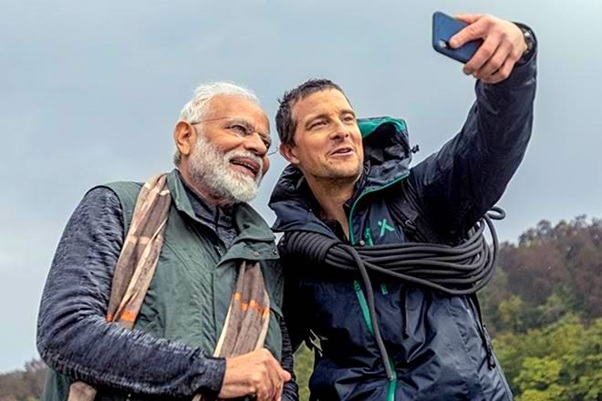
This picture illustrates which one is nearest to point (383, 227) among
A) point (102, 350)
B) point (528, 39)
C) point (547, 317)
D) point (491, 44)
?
point (528, 39)

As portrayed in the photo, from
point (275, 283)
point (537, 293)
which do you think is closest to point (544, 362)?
point (537, 293)

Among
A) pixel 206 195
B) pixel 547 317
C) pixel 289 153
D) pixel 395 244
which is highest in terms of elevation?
pixel 547 317

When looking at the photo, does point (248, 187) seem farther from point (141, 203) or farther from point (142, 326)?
point (142, 326)

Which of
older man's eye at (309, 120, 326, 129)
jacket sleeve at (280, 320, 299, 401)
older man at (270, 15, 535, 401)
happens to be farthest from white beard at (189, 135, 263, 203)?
jacket sleeve at (280, 320, 299, 401)

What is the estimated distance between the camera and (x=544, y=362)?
60.8 m

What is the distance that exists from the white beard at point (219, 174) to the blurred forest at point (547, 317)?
43292 mm

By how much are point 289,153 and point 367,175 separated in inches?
24.0

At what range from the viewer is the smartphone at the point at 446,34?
300 cm

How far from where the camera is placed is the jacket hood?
4.23 metres

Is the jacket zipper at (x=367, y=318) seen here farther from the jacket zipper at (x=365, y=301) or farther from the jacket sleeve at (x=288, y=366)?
the jacket sleeve at (x=288, y=366)

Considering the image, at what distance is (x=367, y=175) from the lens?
431 cm

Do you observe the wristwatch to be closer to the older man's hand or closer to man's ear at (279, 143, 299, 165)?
man's ear at (279, 143, 299, 165)

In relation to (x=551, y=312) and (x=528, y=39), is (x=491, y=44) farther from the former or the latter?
(x=551, y=312)

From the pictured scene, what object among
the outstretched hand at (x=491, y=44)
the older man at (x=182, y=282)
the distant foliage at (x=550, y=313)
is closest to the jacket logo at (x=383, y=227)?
the older man at (x=182, y=282)
